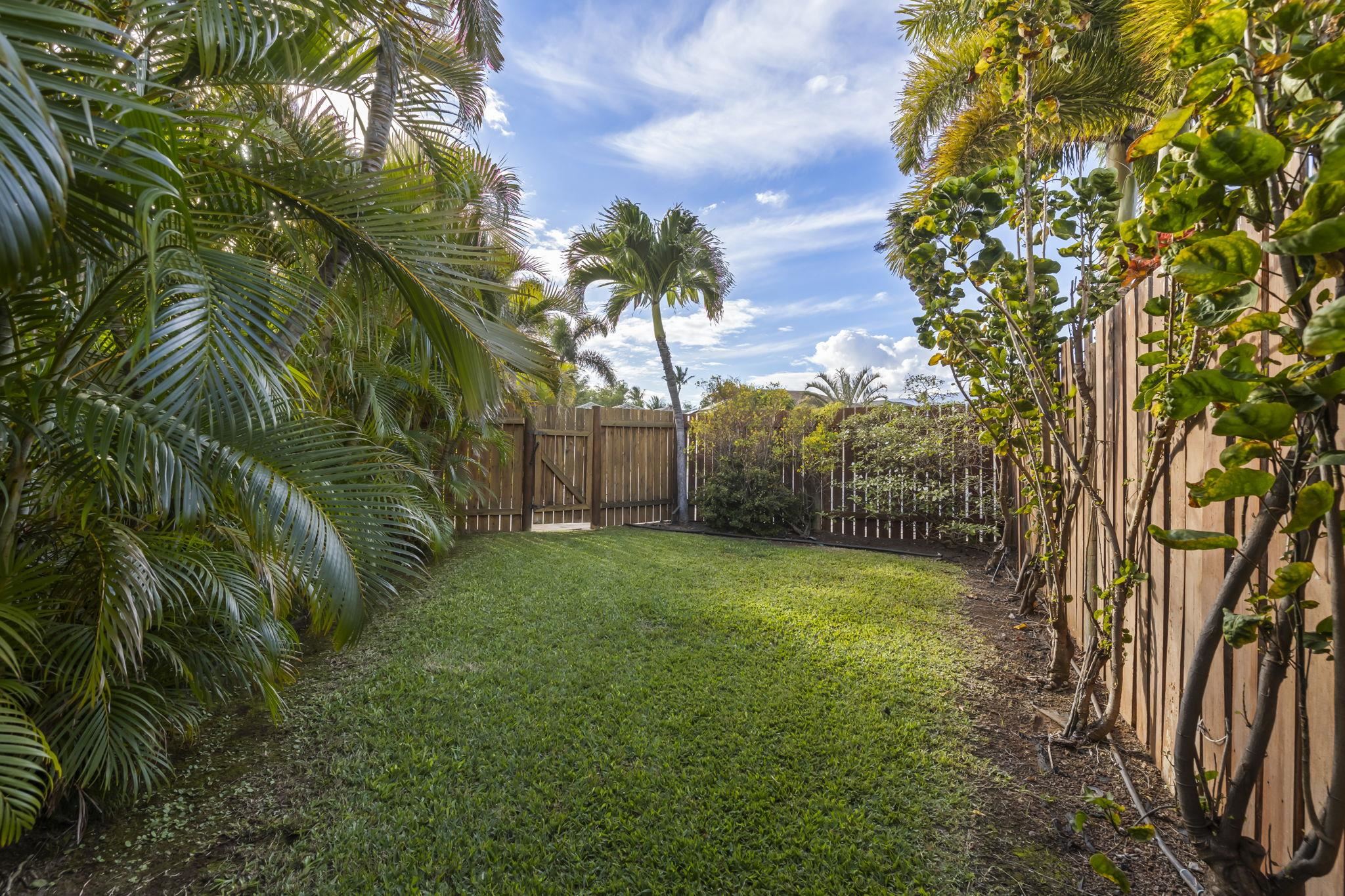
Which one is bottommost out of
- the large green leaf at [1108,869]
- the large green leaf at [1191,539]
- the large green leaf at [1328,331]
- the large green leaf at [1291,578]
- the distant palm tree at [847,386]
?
the large green leaf at [1108,869]

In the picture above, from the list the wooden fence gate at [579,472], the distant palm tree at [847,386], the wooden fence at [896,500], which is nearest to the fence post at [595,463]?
the wooden fence gate at [579,472]

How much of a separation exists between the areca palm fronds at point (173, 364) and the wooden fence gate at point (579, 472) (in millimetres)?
4733

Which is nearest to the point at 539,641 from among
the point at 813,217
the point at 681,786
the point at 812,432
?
the point at 681,786

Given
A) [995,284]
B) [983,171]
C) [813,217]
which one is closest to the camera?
[983,171]

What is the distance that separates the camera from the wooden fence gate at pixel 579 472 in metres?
7.32

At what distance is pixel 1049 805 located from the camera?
1.81 metres

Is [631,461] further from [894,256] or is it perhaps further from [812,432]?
[894,256]

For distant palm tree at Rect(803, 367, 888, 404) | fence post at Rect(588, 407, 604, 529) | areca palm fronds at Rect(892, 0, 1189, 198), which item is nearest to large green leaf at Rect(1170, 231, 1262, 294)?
areca palm fronds at Rect(892, 0, 1189, 198)

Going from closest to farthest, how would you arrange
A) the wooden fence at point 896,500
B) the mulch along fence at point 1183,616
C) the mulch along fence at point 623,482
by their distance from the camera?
the mulch along fence at point 1183,616, the wooden fence at point 896,500, the mulch along fence at point 623,482

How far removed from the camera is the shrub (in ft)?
→ 24.3

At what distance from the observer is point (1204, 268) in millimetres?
843

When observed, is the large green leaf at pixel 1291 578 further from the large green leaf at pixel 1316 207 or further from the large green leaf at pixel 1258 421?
the large green leaf at pixel 1316 207

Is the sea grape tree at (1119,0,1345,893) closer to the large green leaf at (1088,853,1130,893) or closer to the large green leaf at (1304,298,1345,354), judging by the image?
the large green leaf at (1304,298,1345,354)

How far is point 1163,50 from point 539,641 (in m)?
6.08
